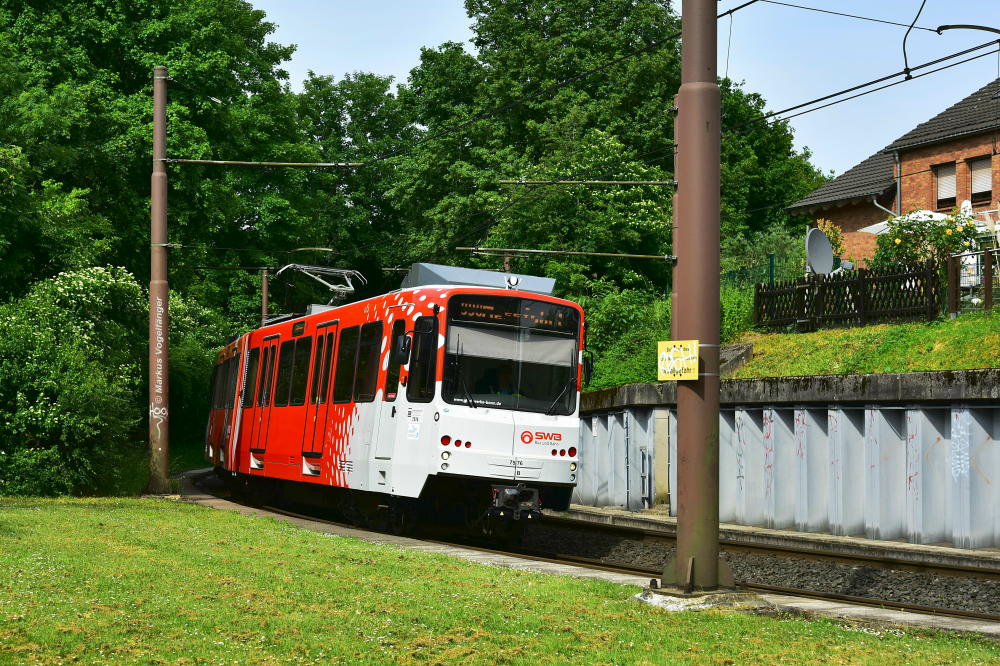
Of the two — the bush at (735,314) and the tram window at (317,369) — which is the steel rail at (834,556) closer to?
the tram window at (317,369)

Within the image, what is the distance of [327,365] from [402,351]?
3556mm

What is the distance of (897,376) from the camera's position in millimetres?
15766

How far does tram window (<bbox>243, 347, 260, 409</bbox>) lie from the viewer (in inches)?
920

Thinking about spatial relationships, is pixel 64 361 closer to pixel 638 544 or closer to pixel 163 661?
pixel 638 544

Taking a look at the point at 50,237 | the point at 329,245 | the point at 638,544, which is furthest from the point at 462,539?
the point at 329,245

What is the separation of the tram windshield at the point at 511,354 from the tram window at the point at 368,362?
1.49 metres

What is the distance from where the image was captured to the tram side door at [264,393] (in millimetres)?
21844

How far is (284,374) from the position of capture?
68.8 ft

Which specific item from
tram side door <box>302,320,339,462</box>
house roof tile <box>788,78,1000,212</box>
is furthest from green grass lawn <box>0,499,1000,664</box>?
house roof tile <box>788,78,1000,212</box>

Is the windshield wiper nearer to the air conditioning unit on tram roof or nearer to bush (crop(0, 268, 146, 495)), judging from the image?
the air conditioning unit on tram roof

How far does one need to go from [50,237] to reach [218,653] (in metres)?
20.0

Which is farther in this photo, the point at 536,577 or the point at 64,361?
the point at 64,361

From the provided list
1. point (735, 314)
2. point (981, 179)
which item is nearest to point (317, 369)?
point (735, 314)

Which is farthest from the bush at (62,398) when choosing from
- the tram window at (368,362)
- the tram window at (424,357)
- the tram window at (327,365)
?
the tram window at (424,357)
